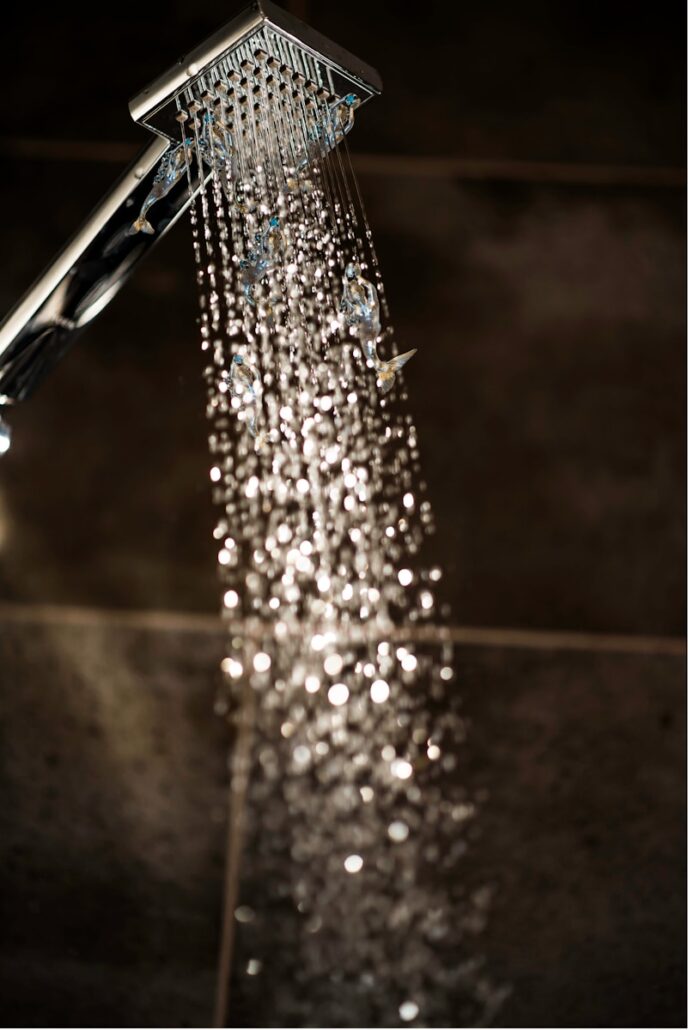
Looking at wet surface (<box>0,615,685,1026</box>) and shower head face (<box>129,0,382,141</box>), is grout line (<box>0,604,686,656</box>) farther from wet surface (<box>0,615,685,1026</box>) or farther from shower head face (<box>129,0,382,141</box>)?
shower head face (<box>129,0,382,141</box>)

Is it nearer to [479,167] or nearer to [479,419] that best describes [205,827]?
[479,419]

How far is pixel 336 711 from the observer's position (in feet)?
3.13

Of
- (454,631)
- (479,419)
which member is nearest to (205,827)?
(454,631)

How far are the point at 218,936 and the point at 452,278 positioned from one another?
68cm

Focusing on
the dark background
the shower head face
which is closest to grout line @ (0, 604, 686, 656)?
the dark background

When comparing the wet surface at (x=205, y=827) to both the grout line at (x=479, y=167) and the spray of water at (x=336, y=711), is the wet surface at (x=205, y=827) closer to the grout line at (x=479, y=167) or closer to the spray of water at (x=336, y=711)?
the spray of water at (x=336, y=711)

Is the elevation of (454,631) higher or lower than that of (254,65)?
lower

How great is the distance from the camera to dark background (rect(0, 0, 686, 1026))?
94 centimetres

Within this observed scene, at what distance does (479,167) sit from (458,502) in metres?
0.35

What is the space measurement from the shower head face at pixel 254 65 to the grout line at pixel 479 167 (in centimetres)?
47

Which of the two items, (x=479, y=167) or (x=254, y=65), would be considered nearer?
(x=254, y=65)

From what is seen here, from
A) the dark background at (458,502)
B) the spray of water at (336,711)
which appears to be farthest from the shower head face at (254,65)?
the dark background at (458,502)

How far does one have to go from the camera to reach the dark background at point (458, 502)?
37.1 inches

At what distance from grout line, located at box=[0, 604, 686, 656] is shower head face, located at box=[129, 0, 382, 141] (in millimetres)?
520
